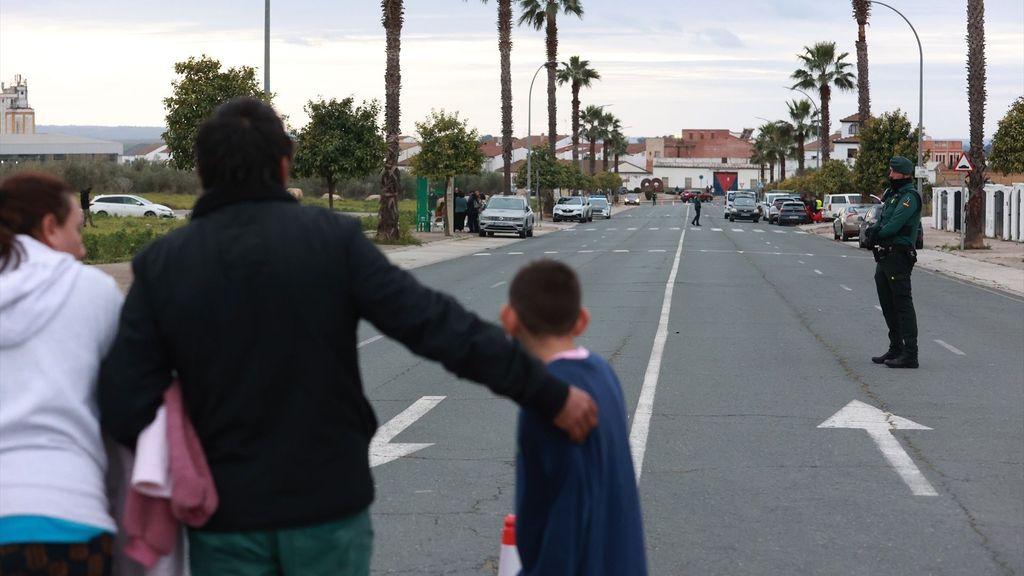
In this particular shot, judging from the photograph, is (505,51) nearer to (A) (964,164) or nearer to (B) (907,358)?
(A) (964,164)

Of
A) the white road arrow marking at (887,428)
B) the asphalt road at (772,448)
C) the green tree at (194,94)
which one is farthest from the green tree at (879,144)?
the white road arrow marking at (887,428)

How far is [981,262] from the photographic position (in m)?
33.9

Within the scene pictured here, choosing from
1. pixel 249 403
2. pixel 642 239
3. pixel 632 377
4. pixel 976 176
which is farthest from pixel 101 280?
pixel 642 239

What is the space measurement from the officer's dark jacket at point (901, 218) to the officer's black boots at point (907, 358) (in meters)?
1.05

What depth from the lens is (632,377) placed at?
41.0 ft

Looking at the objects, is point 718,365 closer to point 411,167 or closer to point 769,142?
point 411,167

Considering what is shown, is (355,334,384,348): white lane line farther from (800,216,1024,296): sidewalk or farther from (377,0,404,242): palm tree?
(377,0,404,242): palm tree

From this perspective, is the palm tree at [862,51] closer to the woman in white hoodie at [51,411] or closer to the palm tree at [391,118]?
the palm tree at [391,118]

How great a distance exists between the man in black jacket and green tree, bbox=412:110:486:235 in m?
47.1

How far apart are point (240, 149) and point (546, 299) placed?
2.75 feet

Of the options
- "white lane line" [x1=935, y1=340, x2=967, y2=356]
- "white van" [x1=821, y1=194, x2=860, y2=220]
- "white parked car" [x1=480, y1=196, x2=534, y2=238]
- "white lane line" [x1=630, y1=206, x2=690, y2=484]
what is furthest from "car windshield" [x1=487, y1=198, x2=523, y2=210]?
"white lane line" [x1=935, y1=340, x2=967, y2=356]

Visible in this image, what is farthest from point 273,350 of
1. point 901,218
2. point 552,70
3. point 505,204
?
point 552,70

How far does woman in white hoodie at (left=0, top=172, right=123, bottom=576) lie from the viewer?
125 inches

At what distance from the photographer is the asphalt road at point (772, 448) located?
21.3ft
